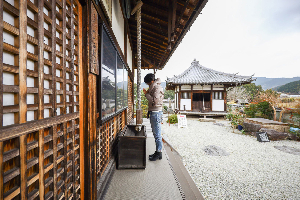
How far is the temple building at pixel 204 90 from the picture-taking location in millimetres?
13828

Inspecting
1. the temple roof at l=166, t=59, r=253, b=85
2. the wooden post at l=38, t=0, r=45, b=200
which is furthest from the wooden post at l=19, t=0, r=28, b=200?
the temple roof at l=166, t=59, r=253, b=85

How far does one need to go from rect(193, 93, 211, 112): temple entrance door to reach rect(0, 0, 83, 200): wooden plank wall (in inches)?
570

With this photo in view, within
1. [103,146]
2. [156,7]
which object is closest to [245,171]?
[103,146]

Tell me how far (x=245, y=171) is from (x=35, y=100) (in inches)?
204

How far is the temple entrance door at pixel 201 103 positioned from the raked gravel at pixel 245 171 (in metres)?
8.30

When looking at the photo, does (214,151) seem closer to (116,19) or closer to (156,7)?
(156,7)

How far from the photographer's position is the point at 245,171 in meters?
3.84

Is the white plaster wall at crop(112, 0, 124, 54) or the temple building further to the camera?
the temple building

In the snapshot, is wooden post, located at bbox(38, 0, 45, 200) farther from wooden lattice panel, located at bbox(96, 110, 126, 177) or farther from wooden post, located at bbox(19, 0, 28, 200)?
wooden lattice panel, located at bbox(96, 110, 126, 177)

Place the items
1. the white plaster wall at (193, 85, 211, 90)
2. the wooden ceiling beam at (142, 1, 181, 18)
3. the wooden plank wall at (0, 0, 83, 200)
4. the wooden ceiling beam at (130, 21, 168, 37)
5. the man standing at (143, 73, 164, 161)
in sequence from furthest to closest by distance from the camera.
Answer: the white plaster wall at (193, 85, 211, 90) < the wooden ceiling beam at (130, 21, 168, 37) < the wooden ceiling beam at (142, 1, 181, 18) < the man standing at (143, 73, 164, 161) < the wooden plank wall at (0, 0, 83, 200)

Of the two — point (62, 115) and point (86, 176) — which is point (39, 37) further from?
point (86, 176)

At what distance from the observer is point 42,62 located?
0.83m

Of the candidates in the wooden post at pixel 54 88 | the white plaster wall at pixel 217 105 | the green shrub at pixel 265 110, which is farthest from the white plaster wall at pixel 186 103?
the wooden post at pixel 54 88

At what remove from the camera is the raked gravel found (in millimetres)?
2973
